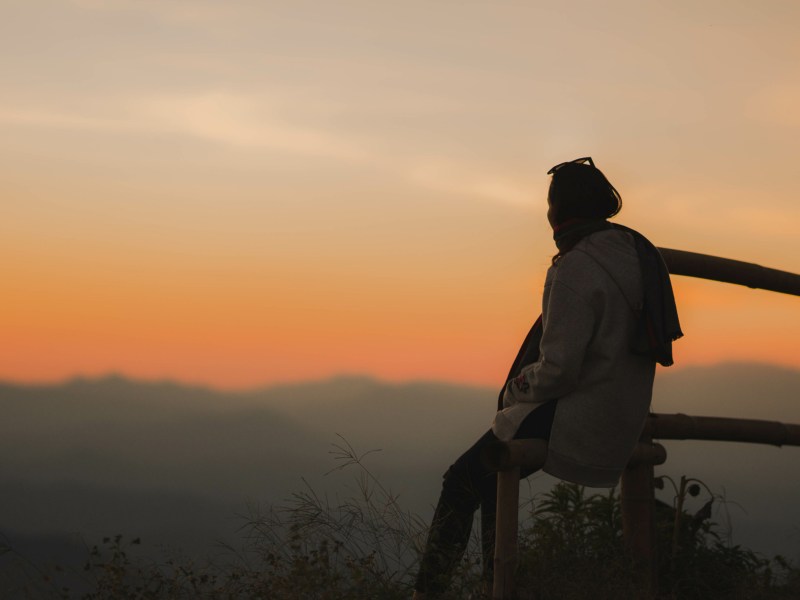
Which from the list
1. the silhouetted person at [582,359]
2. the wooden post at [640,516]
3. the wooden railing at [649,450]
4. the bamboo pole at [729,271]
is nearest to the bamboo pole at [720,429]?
the wooden railing at [649,450]

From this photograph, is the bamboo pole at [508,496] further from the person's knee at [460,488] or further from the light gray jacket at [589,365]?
the person's knee at [460,488]

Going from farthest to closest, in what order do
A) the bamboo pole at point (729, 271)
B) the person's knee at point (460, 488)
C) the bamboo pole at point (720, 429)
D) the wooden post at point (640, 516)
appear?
the bamboo pole at point (729, 271), the bamboo pole at point (720, 429), the wooden post at point (640, 516), the person's knee at point (460, 488)

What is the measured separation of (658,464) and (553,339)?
1.56 m

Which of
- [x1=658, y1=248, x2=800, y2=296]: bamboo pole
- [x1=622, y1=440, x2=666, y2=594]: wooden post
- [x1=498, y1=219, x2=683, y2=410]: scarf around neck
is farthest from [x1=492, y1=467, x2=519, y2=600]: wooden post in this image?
[x1=658, y1=248, x2=800, y2=296]: bamboo pole

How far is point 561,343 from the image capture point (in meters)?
3.95

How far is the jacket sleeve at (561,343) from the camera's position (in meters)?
3.95

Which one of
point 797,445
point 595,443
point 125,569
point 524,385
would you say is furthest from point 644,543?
point 125,569

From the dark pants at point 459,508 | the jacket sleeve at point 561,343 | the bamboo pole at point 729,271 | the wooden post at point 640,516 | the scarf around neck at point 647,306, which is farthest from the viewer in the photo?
the bamboo pole at point 729,271

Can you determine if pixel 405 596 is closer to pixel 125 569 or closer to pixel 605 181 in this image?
pixel 125 569

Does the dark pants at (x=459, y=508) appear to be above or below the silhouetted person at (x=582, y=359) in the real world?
below

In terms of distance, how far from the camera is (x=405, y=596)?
427 cm

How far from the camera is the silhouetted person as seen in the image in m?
4.02

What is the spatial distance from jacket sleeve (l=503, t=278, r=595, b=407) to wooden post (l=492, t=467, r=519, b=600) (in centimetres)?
39

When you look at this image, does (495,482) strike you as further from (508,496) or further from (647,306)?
(647,306)
